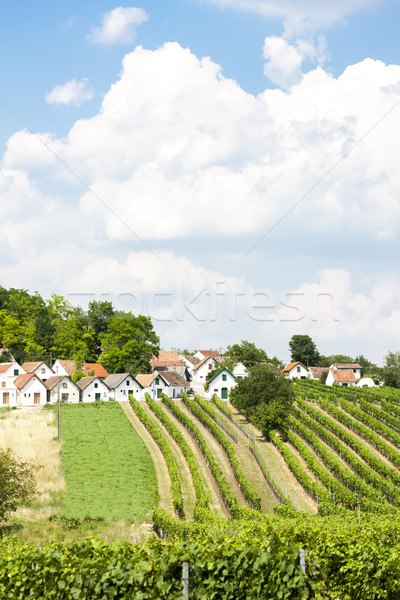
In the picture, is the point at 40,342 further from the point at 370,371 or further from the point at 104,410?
the point at 370,371

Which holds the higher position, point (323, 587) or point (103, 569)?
point (103, 569)

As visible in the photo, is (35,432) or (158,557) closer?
(158,557)

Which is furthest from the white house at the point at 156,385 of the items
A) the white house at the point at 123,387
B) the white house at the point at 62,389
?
the white house at the point at 62,389

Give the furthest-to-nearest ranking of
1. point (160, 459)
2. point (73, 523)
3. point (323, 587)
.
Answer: point (160, 459) → point (73, 523) → point (323, 587)

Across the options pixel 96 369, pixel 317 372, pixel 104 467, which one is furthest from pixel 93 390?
pixel 317 372

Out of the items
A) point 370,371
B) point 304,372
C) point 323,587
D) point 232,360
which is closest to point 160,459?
point 323,587

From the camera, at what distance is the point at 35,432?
214ft

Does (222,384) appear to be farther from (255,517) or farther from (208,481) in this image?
(255,517)

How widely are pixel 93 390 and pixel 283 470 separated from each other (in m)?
41.8

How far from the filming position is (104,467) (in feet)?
179

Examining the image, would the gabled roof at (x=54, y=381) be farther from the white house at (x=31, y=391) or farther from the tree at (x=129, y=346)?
the tree at (x=129, y=346)

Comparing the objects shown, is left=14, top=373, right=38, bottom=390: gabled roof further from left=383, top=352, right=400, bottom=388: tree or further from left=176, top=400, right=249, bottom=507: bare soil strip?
left=383, top=352, right=400, bottom=388: tree

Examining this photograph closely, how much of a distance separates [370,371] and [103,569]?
483 ft

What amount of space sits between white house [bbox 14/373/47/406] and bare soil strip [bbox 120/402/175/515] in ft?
46.3
